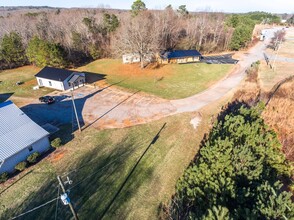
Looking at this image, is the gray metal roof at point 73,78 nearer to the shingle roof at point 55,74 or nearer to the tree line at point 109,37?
the shingle roof at point 55,74

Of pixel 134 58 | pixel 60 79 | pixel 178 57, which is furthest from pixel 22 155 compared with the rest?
pixel 178 57

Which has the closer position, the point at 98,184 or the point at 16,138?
the point at 98,184

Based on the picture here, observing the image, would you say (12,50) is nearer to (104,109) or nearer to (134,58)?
(134,58)

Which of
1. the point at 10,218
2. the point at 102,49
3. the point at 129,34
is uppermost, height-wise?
the point at 129,34

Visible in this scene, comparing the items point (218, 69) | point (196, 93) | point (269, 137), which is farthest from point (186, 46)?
point (269, 137)

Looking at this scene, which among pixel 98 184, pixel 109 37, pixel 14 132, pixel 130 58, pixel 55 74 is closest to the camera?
pixel 98 184

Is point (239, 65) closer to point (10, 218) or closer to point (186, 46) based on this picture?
point (186, 46)
